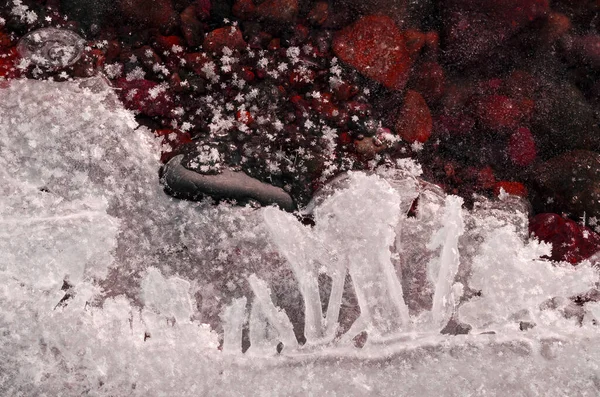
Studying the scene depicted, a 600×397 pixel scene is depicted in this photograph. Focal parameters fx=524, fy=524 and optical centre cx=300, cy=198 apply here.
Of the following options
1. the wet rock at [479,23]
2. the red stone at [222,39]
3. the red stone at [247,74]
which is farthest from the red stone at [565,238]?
the red stone at [222,39]

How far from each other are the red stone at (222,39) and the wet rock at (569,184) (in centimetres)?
223

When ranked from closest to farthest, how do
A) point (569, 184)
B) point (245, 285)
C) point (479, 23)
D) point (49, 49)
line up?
point (245, 285) → point (49, 49) → point (569, 184) → point (479, 23)

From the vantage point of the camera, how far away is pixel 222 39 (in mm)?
3523

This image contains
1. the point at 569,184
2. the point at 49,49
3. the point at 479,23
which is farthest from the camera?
the point at 479,23

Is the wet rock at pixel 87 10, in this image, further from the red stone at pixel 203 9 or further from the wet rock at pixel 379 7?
the wet rock at pixel 379 7

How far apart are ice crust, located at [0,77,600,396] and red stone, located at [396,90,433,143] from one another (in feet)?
0.97

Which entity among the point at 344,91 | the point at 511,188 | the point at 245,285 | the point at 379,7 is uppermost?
the point at 379,7

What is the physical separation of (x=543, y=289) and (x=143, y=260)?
2.51m

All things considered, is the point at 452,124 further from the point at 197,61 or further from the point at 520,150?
the point at 197,61

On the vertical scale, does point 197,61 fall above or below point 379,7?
below

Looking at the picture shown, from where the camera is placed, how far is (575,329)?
3.26m

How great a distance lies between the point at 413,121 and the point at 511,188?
0.82 m

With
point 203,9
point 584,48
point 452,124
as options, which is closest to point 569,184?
point 452,124

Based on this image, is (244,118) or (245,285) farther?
(244,118)
